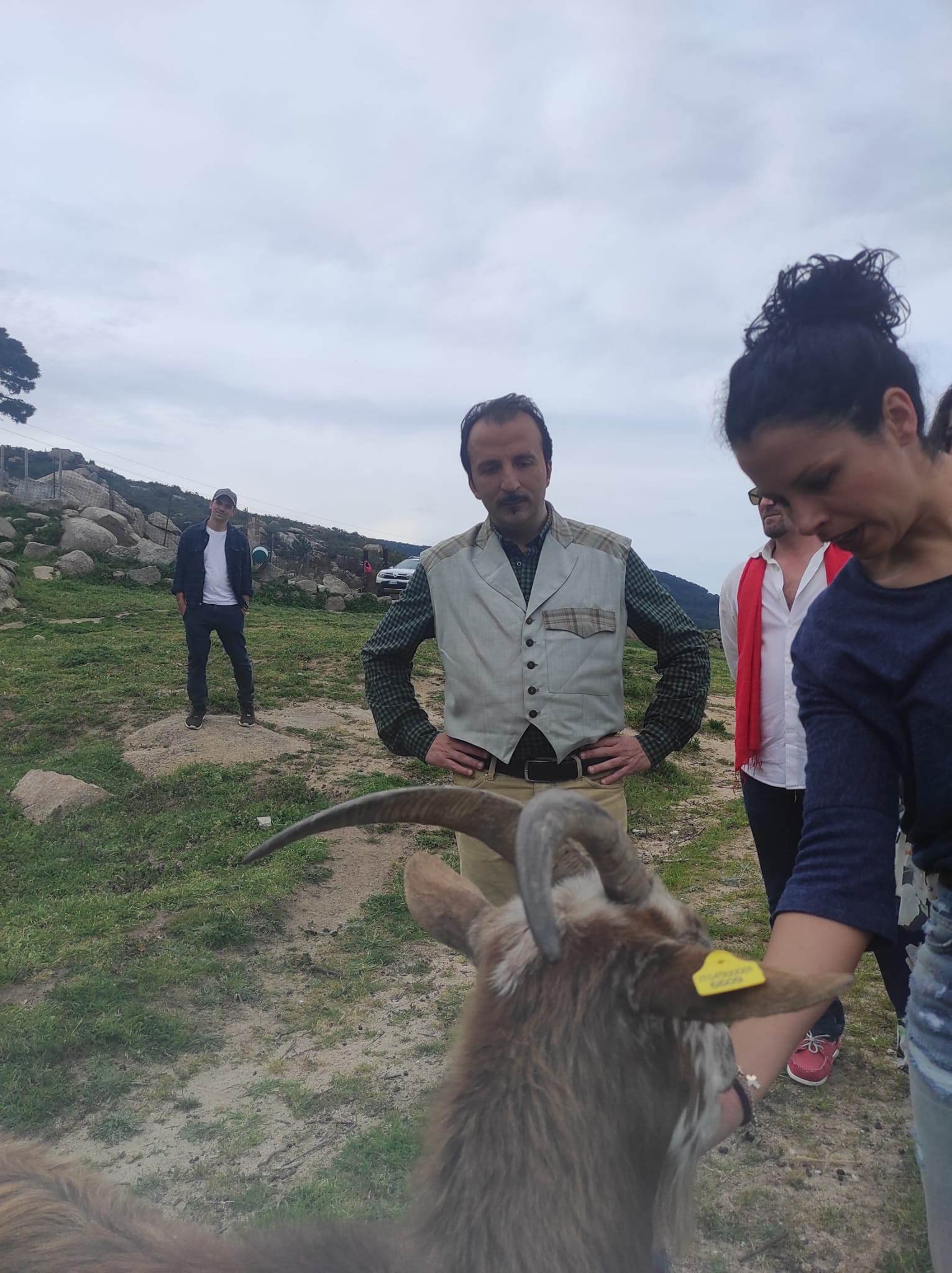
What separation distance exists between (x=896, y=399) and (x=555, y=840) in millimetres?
1093

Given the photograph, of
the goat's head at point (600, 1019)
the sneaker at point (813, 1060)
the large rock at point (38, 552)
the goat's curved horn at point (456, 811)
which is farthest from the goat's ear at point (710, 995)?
the large rock at point (38, 552)

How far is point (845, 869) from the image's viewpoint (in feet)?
5.89

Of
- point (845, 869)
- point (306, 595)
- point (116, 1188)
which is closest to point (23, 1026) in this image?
point (116, 1188)

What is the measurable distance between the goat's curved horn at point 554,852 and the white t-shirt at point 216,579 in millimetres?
7568

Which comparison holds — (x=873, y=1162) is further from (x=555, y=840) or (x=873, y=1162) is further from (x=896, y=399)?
(x=896, y=399)

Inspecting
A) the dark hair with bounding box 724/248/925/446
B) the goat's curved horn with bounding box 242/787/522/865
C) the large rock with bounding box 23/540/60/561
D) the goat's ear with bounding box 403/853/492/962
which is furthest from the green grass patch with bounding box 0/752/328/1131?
the large rock with bounding box 23/540/60/561

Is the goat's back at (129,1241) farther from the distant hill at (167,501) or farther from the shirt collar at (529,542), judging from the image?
the distant hill at (167,501)

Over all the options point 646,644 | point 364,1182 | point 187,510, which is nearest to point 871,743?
point 646,644

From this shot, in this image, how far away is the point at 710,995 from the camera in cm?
158

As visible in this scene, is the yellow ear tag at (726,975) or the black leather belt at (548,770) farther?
the black leather belt at (548,770)

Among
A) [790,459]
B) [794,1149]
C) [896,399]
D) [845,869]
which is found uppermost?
[896,399]

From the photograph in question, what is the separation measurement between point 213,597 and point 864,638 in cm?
799

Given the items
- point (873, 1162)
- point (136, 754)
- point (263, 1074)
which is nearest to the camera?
point (873, 1162)

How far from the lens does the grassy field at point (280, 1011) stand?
313cm
